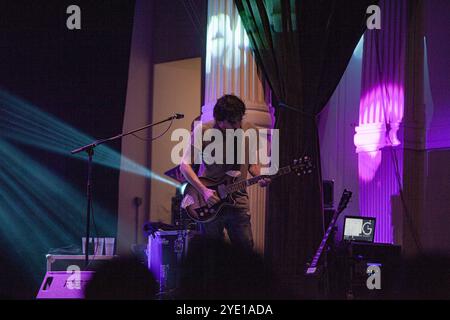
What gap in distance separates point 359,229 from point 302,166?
3.49ft

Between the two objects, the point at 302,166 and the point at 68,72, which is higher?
the point at 68,72

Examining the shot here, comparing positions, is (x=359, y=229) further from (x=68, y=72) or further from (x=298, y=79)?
(x=68, y=72)

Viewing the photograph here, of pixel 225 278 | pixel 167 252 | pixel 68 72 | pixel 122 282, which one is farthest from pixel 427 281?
pixel 68 72

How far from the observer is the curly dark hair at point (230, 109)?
4.34 meters

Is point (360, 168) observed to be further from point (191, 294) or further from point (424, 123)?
point (191, 294)

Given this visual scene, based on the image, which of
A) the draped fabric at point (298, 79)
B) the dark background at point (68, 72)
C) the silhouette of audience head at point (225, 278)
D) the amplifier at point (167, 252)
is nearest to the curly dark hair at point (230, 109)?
the draped fabric at point (298, 79)

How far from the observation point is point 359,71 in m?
6.90

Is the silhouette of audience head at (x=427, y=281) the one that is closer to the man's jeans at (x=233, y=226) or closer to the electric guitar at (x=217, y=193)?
the man's jeans at (x=233, y=226)

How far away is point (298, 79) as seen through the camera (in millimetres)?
5113

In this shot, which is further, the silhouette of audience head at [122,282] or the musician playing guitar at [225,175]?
the musician playing guitar at [225,175]

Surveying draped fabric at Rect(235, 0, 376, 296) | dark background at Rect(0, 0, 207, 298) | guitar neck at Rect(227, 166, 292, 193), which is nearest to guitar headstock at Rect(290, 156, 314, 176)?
guitar neck at Rect(227, 166, 292, 193)

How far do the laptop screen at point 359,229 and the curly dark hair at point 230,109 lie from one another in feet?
5.74

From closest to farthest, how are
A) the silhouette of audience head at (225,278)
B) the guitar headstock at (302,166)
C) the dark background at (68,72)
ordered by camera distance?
the silhouette of audience head at (225,278) < the guitar headstock at (302,166) < the dark background at (68,72)

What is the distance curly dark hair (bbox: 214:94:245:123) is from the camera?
4336mm
